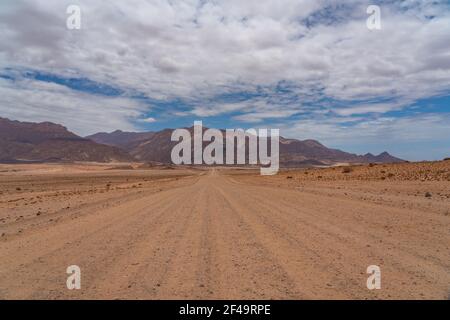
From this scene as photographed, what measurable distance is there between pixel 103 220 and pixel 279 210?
6424 millimetres

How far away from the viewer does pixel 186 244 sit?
8.96m

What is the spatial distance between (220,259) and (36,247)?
4.48m

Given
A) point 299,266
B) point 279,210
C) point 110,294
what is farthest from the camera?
point 279,210

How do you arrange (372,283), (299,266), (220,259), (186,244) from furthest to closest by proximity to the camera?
1. (186,244)
2. (220,259)
3. (299,266)
4. (372,283)

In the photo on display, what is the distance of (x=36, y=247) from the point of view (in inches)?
356

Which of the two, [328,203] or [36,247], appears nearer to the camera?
[36,247]

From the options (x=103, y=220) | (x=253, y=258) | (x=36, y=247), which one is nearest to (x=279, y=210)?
(x=103, y=220)

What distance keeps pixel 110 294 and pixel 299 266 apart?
10.6 feet
